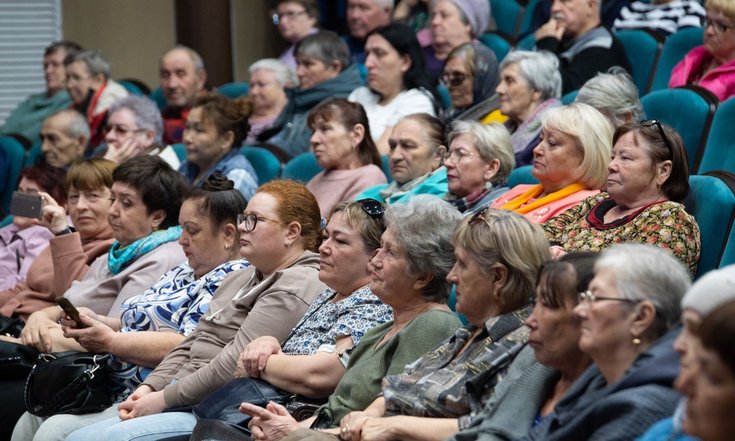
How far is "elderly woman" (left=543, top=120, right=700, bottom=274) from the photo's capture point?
2787mm

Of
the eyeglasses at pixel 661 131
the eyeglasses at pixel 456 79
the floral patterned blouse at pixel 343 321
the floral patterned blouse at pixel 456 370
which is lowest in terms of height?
the floral patterned blouse at pixel 343 321

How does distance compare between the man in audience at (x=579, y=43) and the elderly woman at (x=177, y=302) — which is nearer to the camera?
the elderly woman at (x=177, y=302)

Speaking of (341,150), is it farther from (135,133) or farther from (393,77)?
(135,133)

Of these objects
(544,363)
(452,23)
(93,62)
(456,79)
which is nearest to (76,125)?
(93,62)

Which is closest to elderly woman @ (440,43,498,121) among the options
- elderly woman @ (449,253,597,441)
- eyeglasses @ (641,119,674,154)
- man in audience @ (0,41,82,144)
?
eyeglasses @ (641,119,674,154)

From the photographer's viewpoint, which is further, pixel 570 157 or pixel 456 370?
pixel 570 157

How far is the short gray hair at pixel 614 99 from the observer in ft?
11.8

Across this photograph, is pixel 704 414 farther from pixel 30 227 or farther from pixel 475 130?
pixel 30 227

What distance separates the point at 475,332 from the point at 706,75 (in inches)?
74.8

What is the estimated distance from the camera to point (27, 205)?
4266 mm

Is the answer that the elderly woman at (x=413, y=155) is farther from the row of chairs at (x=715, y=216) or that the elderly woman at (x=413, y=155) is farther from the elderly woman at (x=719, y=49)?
the row of chairs at (x=715, y=216)

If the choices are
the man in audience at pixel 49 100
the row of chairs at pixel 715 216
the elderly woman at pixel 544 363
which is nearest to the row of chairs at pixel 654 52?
the row of chairs at pixel 715 216

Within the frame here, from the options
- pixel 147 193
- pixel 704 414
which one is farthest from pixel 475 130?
pixel 704 414

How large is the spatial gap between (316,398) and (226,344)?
1.37 ft
